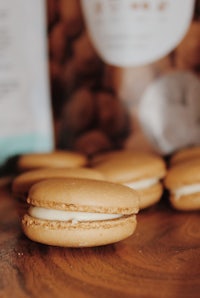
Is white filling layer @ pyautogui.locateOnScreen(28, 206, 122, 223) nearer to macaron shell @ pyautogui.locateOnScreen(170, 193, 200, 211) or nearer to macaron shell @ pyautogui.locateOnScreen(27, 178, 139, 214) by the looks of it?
macaron shell @ pyautogui.locateOnScreen(27, 178, 139, 214)

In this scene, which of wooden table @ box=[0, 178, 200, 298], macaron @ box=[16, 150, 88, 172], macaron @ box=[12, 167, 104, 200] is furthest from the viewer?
macaron @ box=[16, 150, 88, 172]

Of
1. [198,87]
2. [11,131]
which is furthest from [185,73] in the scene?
[11,131]

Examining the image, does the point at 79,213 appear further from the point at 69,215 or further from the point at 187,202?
the point at 187,202

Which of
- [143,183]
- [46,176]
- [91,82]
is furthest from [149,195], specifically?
[91,82]

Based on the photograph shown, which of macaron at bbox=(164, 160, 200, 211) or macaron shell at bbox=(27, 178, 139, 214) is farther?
macaron at bbox=(164, 160, 200, 211)

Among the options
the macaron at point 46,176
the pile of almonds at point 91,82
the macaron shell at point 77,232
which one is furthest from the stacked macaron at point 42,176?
the pile of almonds at point 91,82

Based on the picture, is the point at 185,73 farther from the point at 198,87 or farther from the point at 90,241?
the point at 90,241

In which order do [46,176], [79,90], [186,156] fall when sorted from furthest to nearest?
[79,90] → [186,156] → [46,176]

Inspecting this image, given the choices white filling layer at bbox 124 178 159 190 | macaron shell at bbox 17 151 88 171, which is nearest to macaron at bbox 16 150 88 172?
macaron shell at bbox 17 151 88 171
